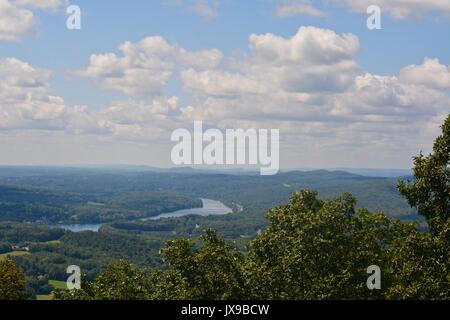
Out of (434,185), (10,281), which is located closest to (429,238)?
(434,185)

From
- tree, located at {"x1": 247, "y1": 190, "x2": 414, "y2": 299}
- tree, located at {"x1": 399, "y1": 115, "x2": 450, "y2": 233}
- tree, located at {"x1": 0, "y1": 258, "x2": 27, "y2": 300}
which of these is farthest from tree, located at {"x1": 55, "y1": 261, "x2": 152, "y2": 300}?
tree, located at {"x1": 399, "y1": 115, "x2": 450, "y2": 233}

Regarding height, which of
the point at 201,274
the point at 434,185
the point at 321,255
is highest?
the point at 434,185

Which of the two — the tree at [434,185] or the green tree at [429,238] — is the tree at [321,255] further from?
the tree at [434,185]

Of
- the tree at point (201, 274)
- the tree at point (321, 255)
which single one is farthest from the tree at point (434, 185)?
the tree at point (201, 274)

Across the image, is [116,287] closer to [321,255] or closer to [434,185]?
[321,255]

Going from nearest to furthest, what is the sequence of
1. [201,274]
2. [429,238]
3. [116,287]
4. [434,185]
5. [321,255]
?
[429,238], [434,185], [201,274], [321,255], [116,287]
